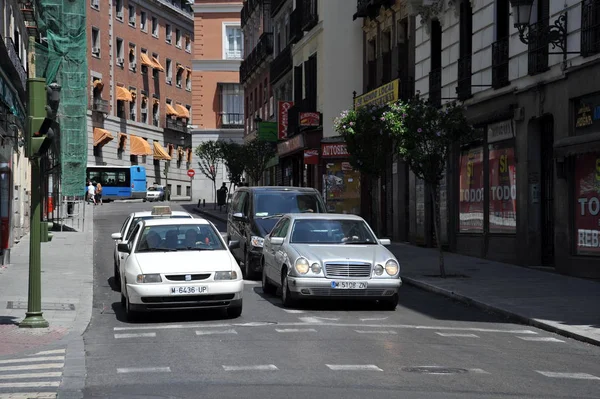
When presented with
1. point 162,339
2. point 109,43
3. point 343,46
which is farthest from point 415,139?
point 109,43

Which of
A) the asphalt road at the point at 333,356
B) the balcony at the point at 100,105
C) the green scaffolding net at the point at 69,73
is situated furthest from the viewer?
the balcony at the point at 100,105

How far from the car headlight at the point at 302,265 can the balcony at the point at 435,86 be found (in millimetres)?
15047

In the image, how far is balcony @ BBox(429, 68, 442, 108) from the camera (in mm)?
31234

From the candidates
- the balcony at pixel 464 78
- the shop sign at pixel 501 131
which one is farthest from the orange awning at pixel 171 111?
the shop sign at pixel 501 131

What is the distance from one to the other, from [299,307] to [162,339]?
4387 millimetres

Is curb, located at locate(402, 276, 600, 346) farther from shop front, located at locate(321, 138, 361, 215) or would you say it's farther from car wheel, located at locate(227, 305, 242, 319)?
shop front, located at locate(321, 138, 361, 215)

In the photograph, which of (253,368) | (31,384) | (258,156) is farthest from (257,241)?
(258,156)

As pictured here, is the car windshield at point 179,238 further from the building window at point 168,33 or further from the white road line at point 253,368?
the building window at point 168,33

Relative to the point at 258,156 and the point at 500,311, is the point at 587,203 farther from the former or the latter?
the point at 258,156

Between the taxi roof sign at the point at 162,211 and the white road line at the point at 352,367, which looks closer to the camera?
the white road line at the point at 352,367

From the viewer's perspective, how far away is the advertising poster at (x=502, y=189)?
1012 inches

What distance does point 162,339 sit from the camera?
13461 millimetres

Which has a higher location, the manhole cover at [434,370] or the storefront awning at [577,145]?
the storefront awning at [577,145]

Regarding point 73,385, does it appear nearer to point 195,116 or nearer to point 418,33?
point 418,33
